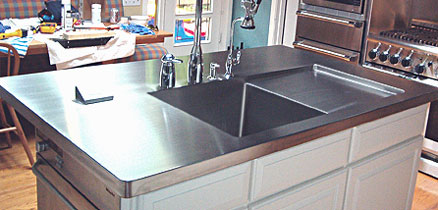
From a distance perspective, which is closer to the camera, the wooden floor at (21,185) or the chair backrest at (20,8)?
the wooden floor at (21,185)

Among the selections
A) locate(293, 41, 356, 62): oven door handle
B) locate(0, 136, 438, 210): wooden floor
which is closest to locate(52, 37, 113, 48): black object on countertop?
locate(0, 136, 438, 210): wooden floor

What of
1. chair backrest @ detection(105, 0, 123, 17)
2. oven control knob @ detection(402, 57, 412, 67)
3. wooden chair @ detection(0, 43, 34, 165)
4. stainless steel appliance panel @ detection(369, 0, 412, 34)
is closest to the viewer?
wooden chair @ detection(0, 43, 34, 165)

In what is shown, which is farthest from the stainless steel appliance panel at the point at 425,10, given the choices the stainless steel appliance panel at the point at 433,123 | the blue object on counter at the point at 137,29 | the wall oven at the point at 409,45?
the blue object on counter at the point at 137,29

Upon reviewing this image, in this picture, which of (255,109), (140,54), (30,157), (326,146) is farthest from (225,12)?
(326,146)

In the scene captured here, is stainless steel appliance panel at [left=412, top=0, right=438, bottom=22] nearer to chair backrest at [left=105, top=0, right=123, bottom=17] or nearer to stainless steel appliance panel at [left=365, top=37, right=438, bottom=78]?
stainless steel appliance panel at [left=365, top=37, right=438, bottom=78]

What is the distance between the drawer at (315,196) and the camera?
1917 millimetres

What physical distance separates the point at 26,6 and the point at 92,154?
343cm

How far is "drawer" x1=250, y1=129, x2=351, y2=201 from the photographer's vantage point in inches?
71.7

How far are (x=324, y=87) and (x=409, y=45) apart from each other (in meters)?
1.51

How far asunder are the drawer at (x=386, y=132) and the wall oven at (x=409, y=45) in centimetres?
124

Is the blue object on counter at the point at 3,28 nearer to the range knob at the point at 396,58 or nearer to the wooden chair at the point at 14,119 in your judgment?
the wooden chair at the point at 14,119

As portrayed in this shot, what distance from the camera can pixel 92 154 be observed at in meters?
1.55

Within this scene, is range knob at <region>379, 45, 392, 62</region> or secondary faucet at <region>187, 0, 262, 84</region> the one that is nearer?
secondary faucet at <region>187, 0, 262, 84</region>

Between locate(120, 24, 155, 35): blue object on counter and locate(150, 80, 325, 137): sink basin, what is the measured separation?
7.16 ft
